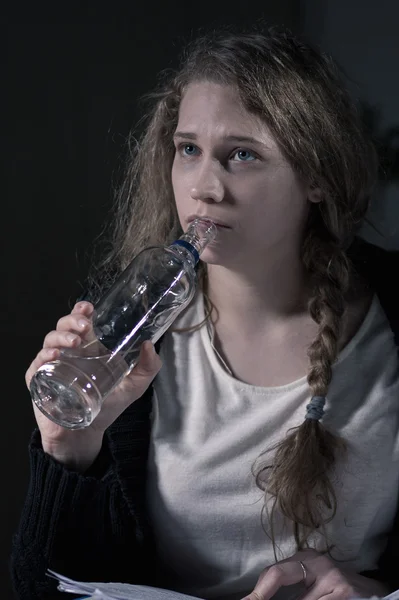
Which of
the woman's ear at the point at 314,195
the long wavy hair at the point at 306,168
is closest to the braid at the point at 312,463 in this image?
the long wavy hair at the point at 306,168

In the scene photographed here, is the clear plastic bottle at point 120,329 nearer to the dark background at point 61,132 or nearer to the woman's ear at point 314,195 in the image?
the woman's ear at point 314,195

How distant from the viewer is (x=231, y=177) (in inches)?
47.6

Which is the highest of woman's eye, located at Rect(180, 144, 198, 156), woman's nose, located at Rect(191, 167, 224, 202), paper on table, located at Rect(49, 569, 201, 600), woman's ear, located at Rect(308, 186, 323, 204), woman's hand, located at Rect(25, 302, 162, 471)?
woman's ear, located at Rect(308, 186, 323, 204)

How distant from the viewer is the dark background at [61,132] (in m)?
1.54

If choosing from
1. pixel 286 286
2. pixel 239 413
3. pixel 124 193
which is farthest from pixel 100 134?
pixel 239 413

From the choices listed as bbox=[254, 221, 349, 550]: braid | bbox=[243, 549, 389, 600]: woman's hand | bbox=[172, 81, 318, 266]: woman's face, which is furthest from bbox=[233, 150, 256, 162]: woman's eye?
bbox=[243, 549, 389, 600]: woman's hand

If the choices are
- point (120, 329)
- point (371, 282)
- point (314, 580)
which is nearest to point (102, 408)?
point (120, 329)

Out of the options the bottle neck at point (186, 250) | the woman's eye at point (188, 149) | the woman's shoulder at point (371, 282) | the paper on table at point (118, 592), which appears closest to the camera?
the paper on table at point (118, 592)

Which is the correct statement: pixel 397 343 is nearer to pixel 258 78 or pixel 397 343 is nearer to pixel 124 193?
pixel 258 78

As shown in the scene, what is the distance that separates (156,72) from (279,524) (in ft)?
2.92

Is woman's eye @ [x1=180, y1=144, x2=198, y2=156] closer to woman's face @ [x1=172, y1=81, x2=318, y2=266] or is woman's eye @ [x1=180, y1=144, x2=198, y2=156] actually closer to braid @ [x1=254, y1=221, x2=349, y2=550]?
woman's face @ [x1=172, y1=81, x2=318, y2=266]

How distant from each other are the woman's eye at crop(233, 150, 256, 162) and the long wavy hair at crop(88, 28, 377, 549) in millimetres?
47

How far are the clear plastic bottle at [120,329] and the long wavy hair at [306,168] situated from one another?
0.19 metres

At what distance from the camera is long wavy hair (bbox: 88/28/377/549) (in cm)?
124
